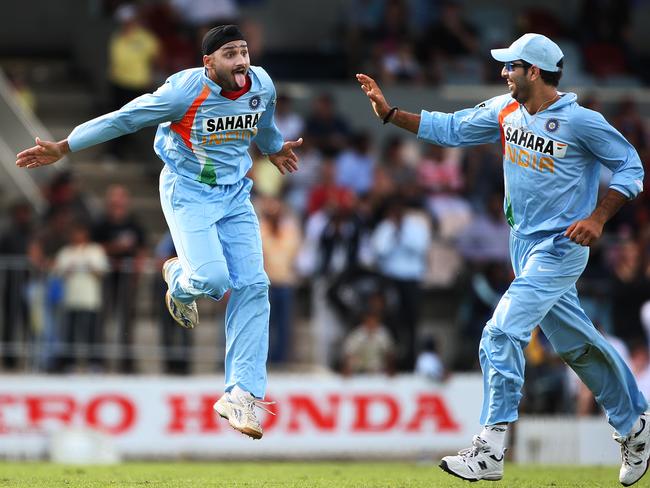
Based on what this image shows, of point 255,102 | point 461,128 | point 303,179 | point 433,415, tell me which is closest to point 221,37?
point 255,102

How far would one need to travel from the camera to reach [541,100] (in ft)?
33.4

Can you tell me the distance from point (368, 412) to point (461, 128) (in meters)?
7.77

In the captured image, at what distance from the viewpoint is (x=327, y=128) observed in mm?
20719

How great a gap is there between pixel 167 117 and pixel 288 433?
8006 millimetres

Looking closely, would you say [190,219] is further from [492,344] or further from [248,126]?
[492,344]

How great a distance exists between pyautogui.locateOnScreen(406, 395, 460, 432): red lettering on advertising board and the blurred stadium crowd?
0.33 m

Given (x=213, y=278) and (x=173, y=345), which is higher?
(x=213, y=278)

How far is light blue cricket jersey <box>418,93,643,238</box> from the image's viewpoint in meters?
10.1

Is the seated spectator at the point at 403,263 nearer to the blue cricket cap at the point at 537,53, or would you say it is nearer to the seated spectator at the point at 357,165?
the seated spectator at the point at 357,165

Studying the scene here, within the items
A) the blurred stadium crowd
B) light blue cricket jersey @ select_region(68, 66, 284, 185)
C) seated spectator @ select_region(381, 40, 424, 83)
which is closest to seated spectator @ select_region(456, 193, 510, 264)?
the blurred stadium crowd

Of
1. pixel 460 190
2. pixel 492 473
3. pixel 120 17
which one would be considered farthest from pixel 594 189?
pixel 120 17

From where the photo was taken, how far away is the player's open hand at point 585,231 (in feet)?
32.6

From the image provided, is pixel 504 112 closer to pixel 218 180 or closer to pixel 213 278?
pixel 218 180

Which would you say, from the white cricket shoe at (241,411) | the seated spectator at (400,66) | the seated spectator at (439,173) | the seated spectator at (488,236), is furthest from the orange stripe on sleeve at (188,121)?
the seated spectator at (400,66)
